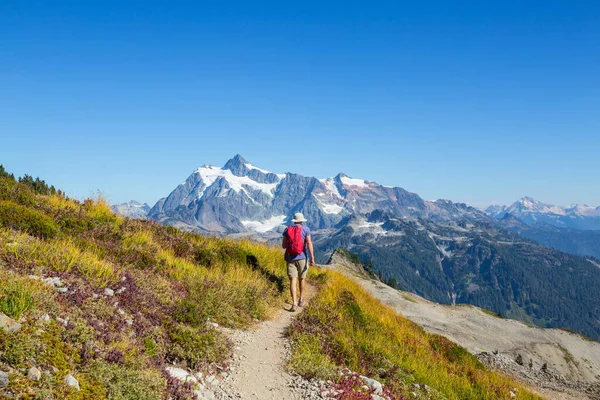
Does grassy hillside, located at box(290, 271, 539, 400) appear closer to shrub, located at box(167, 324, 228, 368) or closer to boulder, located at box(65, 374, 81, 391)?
shrub, located at box(167, 324, 228, 368)

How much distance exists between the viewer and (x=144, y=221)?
18.8 m

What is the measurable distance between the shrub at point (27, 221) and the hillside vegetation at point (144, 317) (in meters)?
0.04

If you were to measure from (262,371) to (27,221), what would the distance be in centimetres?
917

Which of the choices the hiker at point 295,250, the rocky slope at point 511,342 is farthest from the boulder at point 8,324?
the rocky slope at point 511,342

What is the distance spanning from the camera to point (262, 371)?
8.84 m

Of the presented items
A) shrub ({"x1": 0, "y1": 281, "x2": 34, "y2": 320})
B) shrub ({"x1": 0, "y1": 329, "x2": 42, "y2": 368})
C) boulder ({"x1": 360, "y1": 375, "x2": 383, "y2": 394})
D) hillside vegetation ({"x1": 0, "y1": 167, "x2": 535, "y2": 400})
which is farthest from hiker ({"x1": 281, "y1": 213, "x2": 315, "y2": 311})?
shrub ({"x1": 0, "y1": 329, "x2": 42, "y2": 368})

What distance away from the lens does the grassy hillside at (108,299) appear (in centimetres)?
584

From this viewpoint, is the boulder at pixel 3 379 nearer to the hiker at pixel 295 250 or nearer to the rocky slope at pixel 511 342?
→ the hiker at pixel 295 250

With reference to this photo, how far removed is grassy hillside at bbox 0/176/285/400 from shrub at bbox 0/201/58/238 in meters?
0.03

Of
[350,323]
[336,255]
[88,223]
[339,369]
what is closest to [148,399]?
[339,369]

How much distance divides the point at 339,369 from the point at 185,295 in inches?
195

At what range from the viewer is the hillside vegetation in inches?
237

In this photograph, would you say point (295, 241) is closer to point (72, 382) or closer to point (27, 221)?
point (27, 221)

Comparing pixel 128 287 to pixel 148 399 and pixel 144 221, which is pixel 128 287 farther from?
pixel 144 221
